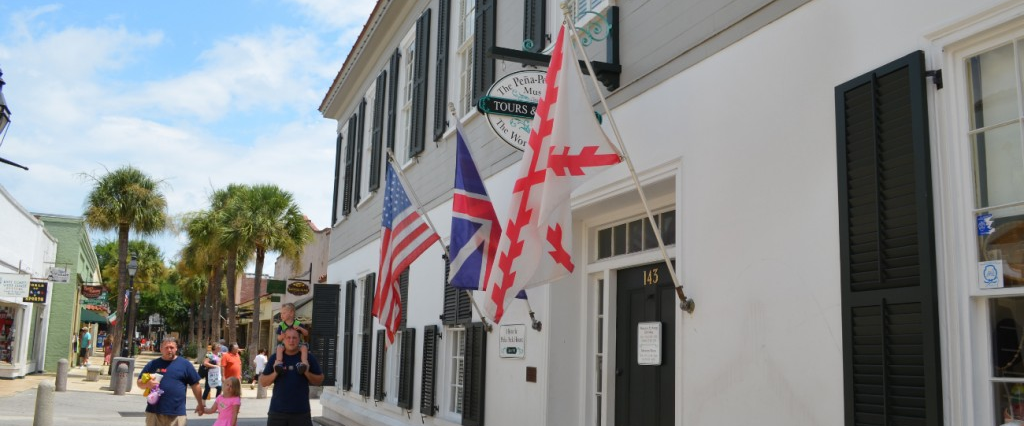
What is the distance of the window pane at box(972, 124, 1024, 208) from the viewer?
13.0 feet

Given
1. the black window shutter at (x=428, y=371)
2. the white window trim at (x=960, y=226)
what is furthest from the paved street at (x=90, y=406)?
the white window trim at (x=960, y=226)

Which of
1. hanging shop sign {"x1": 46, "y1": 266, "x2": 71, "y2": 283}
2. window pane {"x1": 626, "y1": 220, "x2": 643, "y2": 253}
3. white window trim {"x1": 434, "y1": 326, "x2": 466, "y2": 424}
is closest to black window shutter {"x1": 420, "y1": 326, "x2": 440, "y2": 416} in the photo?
white window trim {"x1": 434, "y1": 326, "x2": 466, "y2": 424}

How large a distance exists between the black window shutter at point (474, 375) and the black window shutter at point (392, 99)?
5384mm

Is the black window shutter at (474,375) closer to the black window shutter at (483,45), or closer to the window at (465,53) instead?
the black window shutter at (483,45)

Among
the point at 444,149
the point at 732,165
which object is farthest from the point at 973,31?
the point at 444,149

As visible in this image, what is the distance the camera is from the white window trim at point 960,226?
4.00 m

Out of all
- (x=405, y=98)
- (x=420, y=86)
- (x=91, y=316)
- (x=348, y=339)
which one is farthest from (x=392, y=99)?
(x=91, y=316)

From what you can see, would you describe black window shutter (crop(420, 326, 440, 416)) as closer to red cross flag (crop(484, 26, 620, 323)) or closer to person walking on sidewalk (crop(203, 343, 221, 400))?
red cross flag (crop(484, 26, 620, 323))

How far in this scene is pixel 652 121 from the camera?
687cm

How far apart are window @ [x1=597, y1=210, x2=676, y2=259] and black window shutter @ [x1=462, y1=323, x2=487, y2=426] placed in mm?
2288

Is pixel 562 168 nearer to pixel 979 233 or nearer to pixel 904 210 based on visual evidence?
pixel 904 210

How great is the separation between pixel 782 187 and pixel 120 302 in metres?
28.9

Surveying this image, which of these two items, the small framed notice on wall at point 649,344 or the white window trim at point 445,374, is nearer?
the small framed notice on wall at point 649,344

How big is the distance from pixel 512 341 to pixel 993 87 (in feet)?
18.8
